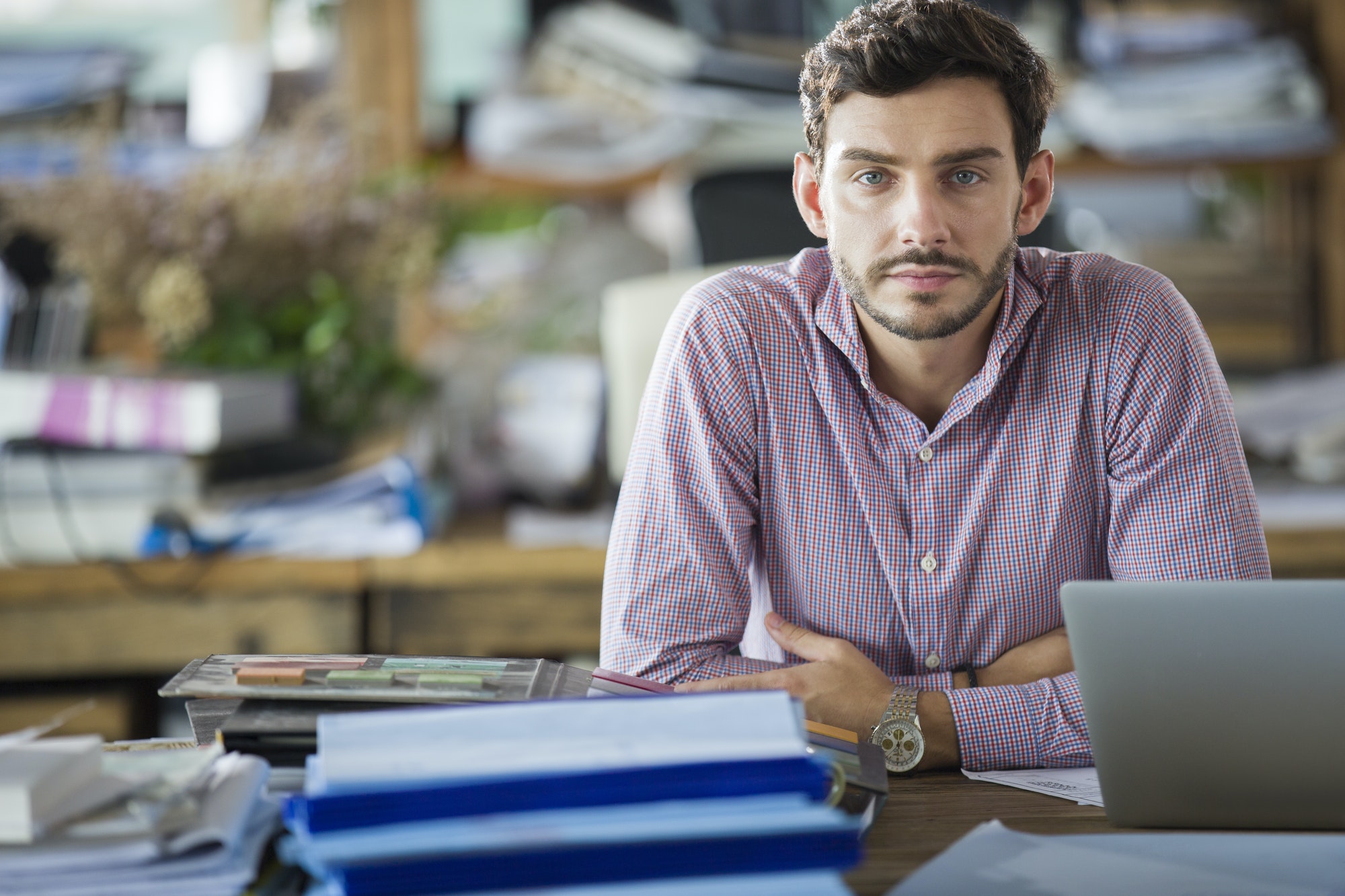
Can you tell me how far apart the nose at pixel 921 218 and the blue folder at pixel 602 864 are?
0.72 m

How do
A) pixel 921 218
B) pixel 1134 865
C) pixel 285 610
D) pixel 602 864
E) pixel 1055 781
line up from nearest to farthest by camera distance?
pixel 602 864
pixel 1134 865
pixel 1055 781
pixel 921 218
pixel 285 610

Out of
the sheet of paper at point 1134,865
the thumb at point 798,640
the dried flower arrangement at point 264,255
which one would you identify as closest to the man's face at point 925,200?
the thumb at point 798,640

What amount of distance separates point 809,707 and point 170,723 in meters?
1.38

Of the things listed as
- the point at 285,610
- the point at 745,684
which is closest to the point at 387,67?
the point at 285,610

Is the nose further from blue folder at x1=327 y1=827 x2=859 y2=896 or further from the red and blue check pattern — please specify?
blue folder at x1=327 y1=827 x2=859 y2=896

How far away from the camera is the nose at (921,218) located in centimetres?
121

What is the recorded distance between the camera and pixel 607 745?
0.63 metres

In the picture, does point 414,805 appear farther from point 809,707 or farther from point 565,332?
point 565,332

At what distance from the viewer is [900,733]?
1061mm

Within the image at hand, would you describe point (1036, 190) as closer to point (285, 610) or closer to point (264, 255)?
point (285, 610)

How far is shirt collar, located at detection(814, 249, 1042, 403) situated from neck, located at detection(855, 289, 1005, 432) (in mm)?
14

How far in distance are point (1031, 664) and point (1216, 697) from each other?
49 centimetres

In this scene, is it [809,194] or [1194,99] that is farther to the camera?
[1194,99]

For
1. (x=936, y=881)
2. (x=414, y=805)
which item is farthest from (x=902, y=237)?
(x=414, y=805)
